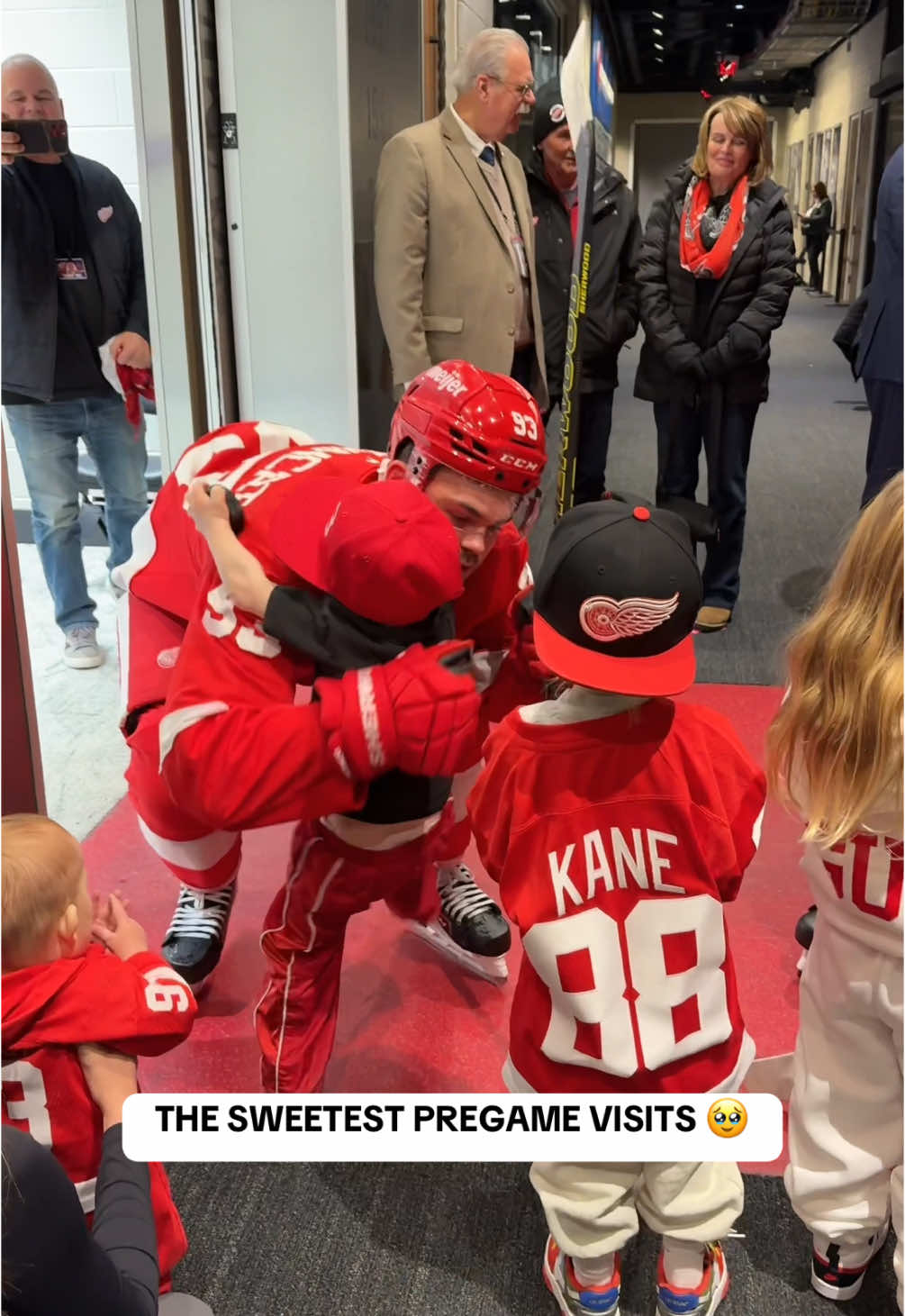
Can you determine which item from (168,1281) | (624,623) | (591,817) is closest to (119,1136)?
(168,1281)

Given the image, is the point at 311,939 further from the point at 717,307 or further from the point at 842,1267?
the point at 717,307

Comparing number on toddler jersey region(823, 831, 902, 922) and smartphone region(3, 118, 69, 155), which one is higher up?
smartphone region(3, 118, 69, 155)

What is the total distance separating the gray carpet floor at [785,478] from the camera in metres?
3.73

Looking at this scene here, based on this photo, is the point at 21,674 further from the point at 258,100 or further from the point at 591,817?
the point at 258,100

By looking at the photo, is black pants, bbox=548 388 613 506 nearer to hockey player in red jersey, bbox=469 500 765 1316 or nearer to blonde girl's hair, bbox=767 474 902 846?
blonde girl's hair, bbox=767 474 902 846

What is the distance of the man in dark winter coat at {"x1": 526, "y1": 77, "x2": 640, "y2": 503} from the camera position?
148 inches

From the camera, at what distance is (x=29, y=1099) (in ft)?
3.74

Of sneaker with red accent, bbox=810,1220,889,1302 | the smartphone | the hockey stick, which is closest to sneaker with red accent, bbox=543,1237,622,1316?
sneaker with red accent, bbox=810,1220,889,1302

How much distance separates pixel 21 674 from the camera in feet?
6.62

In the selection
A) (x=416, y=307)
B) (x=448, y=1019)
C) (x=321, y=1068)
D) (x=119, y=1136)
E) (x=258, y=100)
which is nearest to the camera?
(x=119, y=1136)

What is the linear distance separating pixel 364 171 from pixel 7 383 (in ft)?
5.14

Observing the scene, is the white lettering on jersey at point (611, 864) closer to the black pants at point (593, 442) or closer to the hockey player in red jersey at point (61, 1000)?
the hockey player in red jersey at point (61, 1000)

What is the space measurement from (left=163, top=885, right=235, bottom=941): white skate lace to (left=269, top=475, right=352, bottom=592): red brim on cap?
900 mm

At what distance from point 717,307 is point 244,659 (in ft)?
8.47
